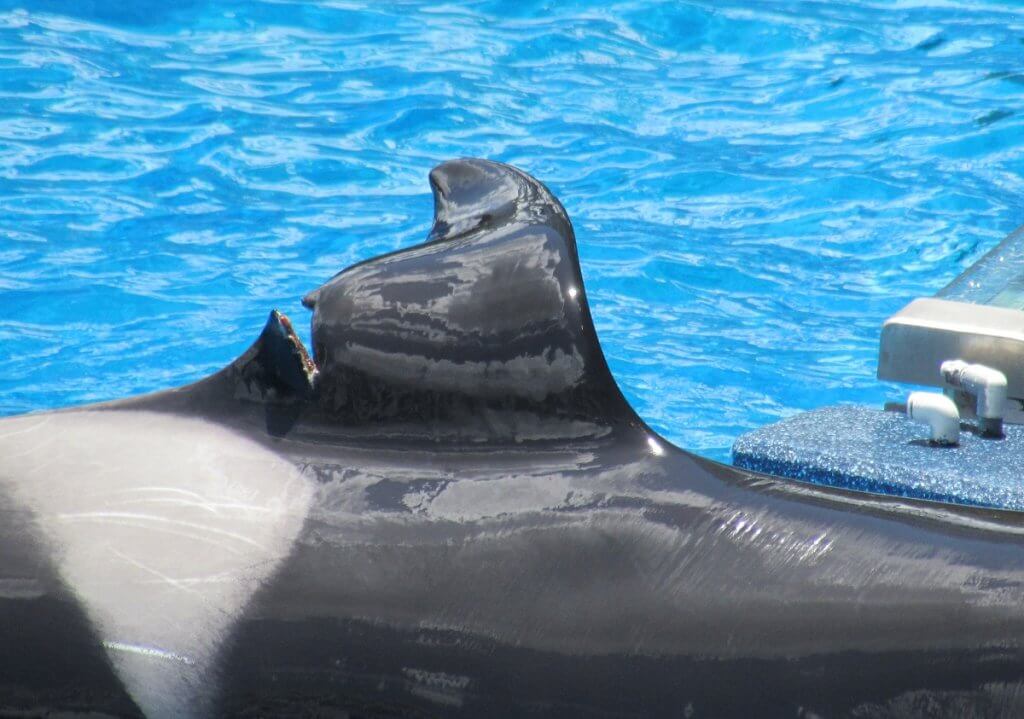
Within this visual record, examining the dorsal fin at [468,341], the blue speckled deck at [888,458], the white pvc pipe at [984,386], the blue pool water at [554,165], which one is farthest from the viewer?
the blue pool water at [554,165]

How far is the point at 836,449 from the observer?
11.1 ft

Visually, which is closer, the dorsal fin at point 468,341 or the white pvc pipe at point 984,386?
the dorsal fin at point 468,341

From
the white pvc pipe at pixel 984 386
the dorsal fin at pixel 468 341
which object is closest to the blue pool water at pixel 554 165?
A: the white pvc pipe at pixel 984 386

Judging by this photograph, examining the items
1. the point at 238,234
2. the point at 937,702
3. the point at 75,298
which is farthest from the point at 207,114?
the point at 937,702

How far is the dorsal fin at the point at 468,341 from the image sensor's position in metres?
2.19

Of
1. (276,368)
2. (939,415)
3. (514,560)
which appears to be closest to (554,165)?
(939,415)

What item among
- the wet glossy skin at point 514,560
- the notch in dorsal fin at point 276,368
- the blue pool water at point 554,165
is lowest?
the blue pool water at point 554,165

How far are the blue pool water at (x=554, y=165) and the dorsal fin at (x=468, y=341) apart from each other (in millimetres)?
3461

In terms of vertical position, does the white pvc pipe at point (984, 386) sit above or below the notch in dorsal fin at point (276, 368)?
below

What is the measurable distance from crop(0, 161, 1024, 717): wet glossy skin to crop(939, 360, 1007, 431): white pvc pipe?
4.28 ft

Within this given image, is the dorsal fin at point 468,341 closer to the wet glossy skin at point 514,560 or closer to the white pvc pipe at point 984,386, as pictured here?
the wet glossy skin at point 514,560

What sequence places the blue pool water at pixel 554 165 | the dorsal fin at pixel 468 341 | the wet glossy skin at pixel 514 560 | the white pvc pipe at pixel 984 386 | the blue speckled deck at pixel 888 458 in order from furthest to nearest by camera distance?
the blue pool water at pixel 554 165 → the white pvc pipe at pixel 984 386 → the blue speckled deck at pixel 888 458 → the dorsal fin at pixel 468 341 → the wet glossy skin at pixel 514 560

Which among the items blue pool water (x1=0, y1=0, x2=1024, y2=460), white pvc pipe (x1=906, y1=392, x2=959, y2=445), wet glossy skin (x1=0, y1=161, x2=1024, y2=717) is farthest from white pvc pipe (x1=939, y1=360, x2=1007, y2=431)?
blue pool water (x1=0, y1=0, x2=1024, y2=460)

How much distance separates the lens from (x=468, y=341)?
2.20 meters
